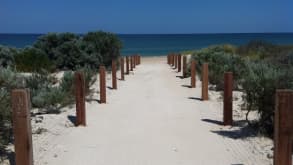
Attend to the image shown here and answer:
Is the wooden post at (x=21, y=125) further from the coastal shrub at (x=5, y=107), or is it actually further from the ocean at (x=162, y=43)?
the ocean at (x=162, y=43)

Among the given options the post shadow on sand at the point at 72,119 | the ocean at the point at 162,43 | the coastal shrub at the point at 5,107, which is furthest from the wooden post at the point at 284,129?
the ocean at the point at 162,43

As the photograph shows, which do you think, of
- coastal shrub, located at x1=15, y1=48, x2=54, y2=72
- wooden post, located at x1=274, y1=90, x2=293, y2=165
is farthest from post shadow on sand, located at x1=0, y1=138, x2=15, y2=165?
coastal shrub, located at x1=15, y1=48, x2=54, y2=72

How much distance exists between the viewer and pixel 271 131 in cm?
936

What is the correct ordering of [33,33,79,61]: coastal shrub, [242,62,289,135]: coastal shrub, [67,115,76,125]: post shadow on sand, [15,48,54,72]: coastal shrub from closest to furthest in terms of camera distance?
[242,62,289,135]: coastal shrub
[67,115,76,125]: post shadow on sand
[15,48,54,72]: coastal shrub
[33,33,79,61]: coastal shrub

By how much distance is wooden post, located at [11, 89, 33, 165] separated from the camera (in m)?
6.23

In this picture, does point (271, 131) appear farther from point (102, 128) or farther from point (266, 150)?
point (102, 128)

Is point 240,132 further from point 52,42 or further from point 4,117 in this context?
point 52,42

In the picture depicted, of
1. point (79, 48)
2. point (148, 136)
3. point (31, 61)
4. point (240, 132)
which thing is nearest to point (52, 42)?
point (79, 48)

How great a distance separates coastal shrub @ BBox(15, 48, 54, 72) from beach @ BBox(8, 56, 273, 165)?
843cm

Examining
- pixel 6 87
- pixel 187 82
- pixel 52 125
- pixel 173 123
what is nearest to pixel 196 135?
pixel 173 123

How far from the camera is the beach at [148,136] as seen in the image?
25.7 ft

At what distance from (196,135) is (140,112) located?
320cm

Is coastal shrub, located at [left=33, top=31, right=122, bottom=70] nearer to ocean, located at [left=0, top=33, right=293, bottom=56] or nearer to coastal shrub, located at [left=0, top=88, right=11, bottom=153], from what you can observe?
coastal shrub, located at [left=0, top=88, right=11, bottom=153]

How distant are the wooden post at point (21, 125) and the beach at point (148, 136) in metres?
1.21
